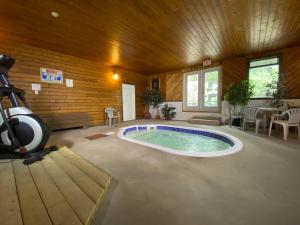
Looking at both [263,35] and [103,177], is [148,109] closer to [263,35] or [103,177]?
[263,35]

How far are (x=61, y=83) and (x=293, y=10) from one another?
589 centimetres

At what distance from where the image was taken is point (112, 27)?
3.09 metres

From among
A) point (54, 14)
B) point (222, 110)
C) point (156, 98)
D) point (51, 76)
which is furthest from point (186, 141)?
point (51, 76)

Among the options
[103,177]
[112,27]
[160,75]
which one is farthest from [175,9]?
[160,75]

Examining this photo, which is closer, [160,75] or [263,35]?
[263,35]

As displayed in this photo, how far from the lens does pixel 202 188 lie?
148 cm

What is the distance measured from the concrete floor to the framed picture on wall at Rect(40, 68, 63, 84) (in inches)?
129

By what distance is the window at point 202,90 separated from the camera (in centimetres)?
598

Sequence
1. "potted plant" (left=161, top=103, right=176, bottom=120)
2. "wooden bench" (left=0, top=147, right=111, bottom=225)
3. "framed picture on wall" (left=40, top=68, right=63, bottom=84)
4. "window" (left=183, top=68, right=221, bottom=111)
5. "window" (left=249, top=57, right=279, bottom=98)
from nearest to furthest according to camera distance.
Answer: "wooden bench" (left=0, top=147, right=111, bottom=225) < "framed picture on wall" (left=40, top=68, right=63, bottom=84) < "window" (left=249, top=57, right=279, bottom=98) < "window" (left=183, top=68, right=221, bottom=111) < "potted plant" (left=161, top=103, right=176, bottom=120)

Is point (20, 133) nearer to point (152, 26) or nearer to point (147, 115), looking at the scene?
point (152, 26)

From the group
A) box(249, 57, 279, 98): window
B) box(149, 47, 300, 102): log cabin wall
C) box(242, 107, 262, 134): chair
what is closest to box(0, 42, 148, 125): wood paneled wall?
box(149, 47, 300, 102): log cabin wall

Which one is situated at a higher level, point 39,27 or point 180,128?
point 39,27

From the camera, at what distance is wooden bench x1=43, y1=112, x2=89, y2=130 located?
14.3 ft

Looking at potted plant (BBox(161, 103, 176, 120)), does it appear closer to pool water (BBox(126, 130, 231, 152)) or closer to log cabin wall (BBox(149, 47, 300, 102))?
log cabin wall (BBox(149, 47, 300, 102))
